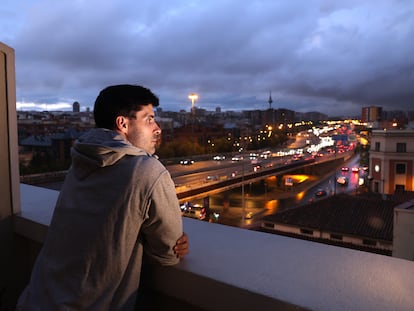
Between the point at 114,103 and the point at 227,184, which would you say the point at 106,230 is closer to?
the point at 114,103

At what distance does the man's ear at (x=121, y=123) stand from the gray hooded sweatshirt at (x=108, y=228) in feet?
0.36

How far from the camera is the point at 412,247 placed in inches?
173

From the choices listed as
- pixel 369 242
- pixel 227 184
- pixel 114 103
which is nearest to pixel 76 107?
pixel 227 184

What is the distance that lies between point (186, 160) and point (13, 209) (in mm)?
17319

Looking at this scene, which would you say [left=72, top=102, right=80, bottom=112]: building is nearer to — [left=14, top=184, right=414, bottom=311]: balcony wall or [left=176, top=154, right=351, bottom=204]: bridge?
[left=176, top=154, right=351, bottom=204]: bridge

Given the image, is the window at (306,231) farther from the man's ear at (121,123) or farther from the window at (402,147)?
the window at (402,147)

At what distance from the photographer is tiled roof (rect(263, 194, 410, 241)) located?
26.2 feet

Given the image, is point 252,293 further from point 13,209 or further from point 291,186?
point 291,186

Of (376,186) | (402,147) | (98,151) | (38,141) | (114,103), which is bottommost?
(376,186)

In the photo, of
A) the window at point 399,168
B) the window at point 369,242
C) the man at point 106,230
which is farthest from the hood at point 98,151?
the window at point 399,168

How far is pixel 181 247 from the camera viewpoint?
0.79 meters

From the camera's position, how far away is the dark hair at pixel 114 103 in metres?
0.87

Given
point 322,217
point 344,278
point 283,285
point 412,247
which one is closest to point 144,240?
point 283,285

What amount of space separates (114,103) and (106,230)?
32 centimetres
